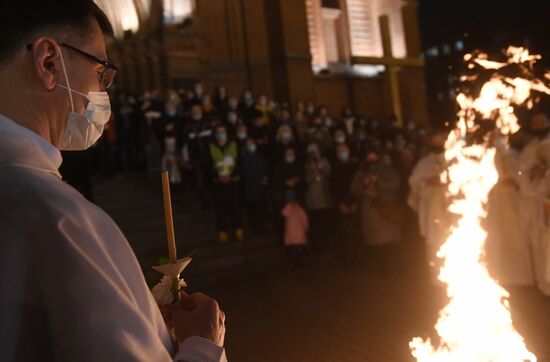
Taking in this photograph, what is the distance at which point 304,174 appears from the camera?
1159 centimetres

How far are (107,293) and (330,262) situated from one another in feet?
34.6

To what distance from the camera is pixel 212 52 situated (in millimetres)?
21625

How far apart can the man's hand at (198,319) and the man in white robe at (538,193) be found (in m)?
6.82

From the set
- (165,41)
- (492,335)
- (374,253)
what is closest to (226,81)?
(165,41)

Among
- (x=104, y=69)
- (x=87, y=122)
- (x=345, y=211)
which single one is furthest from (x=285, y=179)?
(x=104, y=69)

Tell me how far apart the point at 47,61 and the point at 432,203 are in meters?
8.26

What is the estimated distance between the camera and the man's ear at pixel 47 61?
157cm

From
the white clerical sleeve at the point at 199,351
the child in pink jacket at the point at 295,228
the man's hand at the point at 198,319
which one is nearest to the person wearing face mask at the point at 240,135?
the child in pink jacket at the point at 295,228

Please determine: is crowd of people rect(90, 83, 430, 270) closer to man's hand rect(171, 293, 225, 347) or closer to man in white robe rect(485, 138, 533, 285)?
man in white robe rect(485, 138, 533, 285)

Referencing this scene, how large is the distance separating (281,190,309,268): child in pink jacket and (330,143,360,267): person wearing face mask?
703 mm

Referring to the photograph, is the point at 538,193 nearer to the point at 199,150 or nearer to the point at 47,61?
the point at 199,150

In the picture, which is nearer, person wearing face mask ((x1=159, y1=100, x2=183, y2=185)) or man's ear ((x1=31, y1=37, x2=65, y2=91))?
man's ear ((x1=31, y1=37, x2=65, y2=91))

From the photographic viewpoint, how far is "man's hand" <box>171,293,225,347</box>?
1.68 metres

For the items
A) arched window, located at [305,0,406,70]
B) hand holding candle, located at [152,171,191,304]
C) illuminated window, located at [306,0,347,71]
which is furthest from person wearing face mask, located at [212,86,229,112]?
hand holding candle, located at [152,171,191,304]
